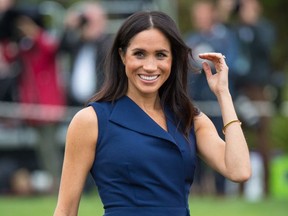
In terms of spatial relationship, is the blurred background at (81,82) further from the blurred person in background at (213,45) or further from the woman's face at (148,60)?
the woman's face at (148,60)

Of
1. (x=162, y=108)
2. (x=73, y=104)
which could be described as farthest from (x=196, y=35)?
(x=162, y=108)

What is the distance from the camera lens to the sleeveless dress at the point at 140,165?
524 cm

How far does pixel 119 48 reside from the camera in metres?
5.49

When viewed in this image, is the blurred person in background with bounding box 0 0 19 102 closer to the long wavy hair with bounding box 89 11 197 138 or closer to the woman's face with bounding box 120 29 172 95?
the long wavy hair with bounding box 89 11 197 138

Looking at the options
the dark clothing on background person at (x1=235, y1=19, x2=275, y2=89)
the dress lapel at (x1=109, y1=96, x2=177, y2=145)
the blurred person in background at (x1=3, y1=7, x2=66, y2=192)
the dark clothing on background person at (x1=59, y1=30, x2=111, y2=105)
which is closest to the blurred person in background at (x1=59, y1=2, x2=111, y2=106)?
the dark clothing on background person at (x1=59, y1=30, x2=111, y2=105)

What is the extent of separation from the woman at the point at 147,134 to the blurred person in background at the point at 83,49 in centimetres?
914

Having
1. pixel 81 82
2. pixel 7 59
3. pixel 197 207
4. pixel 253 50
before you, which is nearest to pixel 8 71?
pixel 7 59

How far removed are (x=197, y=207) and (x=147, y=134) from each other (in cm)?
762

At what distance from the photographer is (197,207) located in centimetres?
1288

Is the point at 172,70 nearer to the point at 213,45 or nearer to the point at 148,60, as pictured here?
the point at 148,60

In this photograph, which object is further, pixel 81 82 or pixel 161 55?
pixel 81 82

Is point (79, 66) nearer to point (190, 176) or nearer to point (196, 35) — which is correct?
point (196, 35)

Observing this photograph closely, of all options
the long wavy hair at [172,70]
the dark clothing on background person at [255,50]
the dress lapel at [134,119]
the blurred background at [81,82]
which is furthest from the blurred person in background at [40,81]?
the dress lapel at [134,119]

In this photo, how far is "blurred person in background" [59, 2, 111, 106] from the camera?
14.8m
